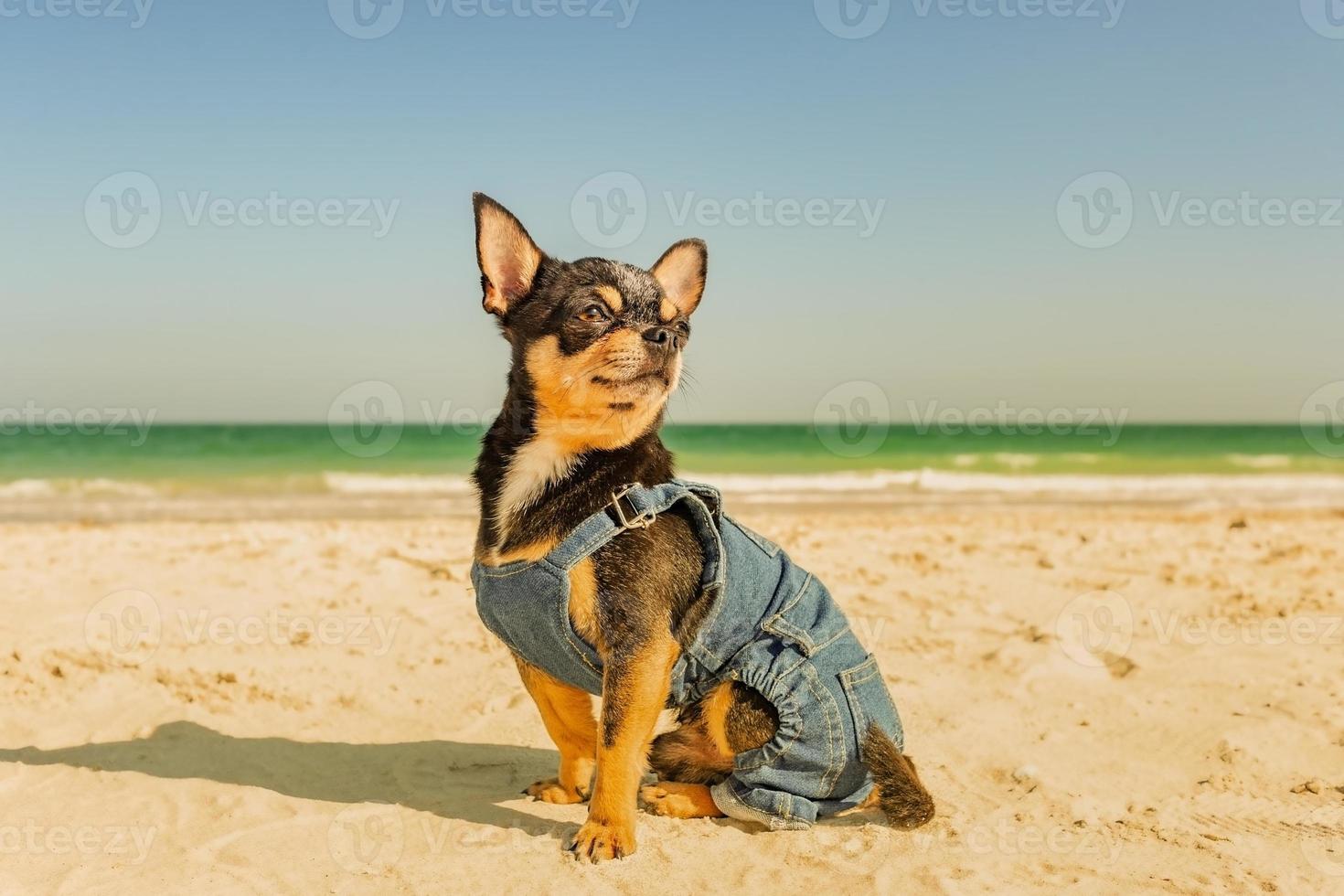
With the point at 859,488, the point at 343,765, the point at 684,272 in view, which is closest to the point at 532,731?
the point at 343,765

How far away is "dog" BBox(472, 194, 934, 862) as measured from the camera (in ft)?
10.7

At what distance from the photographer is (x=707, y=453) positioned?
32.2 meters

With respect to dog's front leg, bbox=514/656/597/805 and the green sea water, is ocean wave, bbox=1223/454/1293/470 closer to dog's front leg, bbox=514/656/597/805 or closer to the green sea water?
the green sea water

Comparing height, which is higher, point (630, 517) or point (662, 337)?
point (662, 337)

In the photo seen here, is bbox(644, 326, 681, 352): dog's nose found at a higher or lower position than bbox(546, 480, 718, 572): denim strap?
higher

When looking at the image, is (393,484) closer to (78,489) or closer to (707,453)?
(78,489)

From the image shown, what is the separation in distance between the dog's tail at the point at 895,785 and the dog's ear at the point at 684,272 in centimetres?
191

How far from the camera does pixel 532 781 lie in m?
4.23

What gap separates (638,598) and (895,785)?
121cm

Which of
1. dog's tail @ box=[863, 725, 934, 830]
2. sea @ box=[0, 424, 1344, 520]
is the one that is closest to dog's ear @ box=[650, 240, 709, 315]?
dog's tail @ box=[863, 725, 934, 830]

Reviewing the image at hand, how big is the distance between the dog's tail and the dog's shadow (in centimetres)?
128

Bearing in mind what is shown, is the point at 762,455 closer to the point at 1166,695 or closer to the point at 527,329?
the point at 1166,695

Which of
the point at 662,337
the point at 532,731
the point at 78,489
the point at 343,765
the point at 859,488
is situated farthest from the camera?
the point at 859,488

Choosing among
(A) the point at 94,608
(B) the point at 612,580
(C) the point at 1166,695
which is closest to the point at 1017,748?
(C) the point at 1166,695
